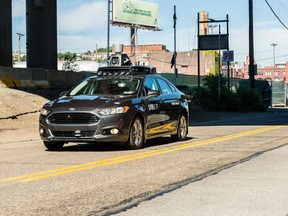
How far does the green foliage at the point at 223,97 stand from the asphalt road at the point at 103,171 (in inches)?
792

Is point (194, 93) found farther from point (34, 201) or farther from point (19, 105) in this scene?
point (34, 201)

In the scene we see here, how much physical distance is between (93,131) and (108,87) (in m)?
1.70

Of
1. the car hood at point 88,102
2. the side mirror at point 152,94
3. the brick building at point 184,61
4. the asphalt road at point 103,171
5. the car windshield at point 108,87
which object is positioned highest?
the brick building at point 184,61

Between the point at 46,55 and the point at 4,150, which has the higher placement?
the point at 46,55

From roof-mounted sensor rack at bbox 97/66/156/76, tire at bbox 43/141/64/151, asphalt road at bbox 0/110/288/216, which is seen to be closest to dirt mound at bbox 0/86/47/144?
asphalt road at bbox 0/110/288/216

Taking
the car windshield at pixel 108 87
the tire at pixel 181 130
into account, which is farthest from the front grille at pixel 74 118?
the tire at pixel 181 130

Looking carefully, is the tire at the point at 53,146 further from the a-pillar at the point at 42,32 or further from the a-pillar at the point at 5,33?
the a-pillar at the point at 42,32

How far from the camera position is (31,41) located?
103 feet

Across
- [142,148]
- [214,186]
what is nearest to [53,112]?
[142,148]

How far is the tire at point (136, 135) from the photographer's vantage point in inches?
452

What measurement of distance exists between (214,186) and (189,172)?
1.18m

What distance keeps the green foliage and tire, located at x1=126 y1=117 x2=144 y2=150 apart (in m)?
21.9

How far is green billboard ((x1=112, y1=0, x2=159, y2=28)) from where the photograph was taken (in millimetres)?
104250

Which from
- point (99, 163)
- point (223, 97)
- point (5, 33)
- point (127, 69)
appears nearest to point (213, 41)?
point (223, 97)
